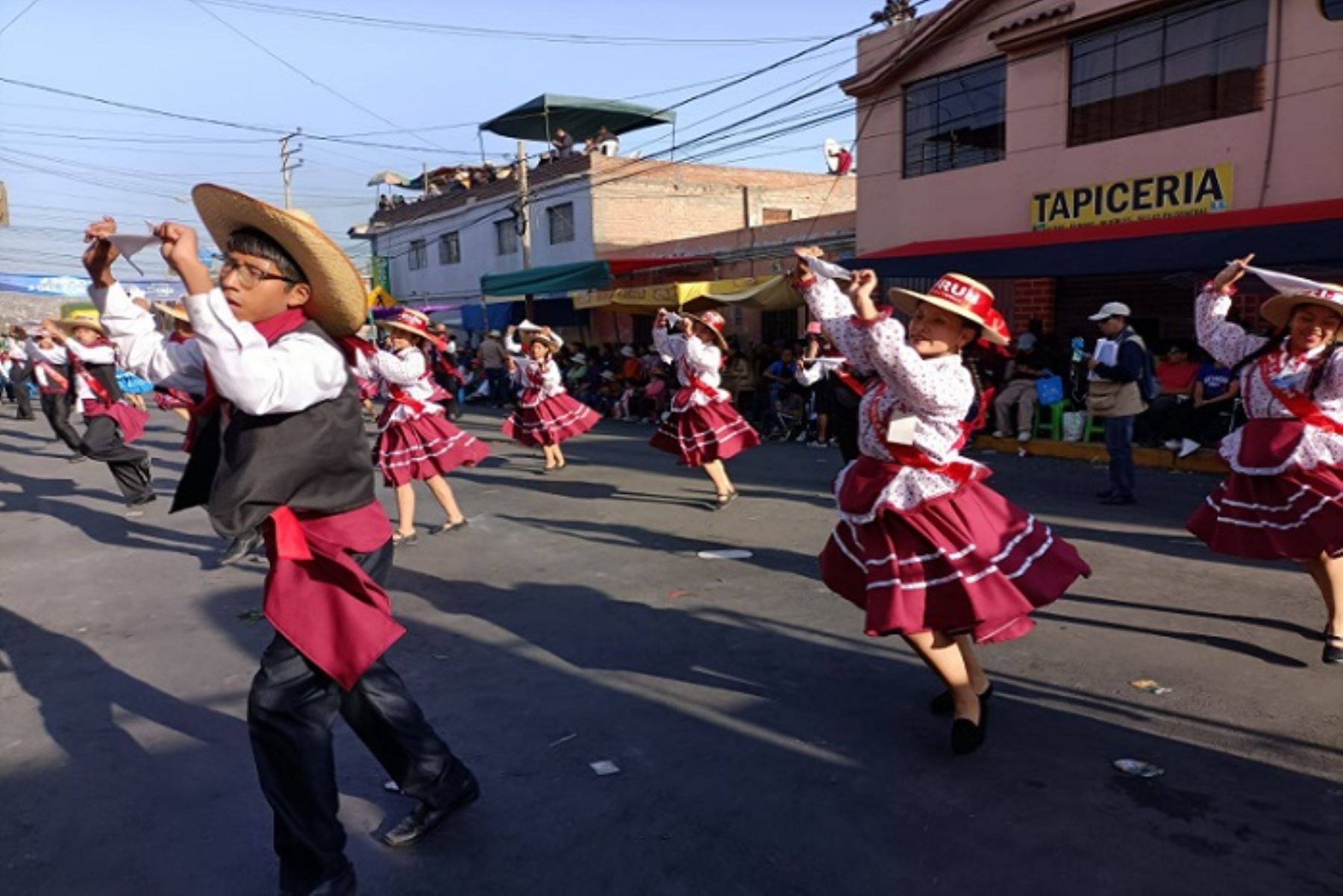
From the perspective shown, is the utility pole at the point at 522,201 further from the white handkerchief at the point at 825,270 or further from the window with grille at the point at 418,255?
the white handkerchief at the point at 825,270

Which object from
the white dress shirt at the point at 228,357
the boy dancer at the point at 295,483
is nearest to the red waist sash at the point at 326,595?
the boy dancer at the point at 295,483

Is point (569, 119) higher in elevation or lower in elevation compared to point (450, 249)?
higher

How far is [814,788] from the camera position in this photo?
3.35m

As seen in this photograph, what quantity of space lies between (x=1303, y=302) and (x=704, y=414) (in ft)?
15.8

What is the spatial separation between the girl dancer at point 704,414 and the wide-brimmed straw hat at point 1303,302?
4422 millimetres

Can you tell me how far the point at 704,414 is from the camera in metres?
8.48

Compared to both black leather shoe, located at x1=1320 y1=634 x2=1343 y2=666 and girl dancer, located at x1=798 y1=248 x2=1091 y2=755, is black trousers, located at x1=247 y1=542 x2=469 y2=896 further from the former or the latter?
black leather shoe, located at x1=1320 y1=634 x2=1343 y2=666

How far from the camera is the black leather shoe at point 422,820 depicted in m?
3.07

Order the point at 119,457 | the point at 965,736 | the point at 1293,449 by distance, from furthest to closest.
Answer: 1. the point at 119,457
2. the point at 1293,449
3. the point at 965,736

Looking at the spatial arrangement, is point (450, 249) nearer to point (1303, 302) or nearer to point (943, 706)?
point (1303, 302)

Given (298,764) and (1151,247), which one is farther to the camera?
(1151,247)

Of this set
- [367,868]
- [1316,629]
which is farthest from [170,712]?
[1316,629]

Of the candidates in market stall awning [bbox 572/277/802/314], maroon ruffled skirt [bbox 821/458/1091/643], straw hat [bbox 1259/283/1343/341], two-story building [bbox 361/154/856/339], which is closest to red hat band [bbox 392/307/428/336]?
maroon ruffled skirt [bbox 821/458/1091/643]

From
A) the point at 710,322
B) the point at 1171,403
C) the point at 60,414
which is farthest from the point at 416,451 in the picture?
the point at 60,414
